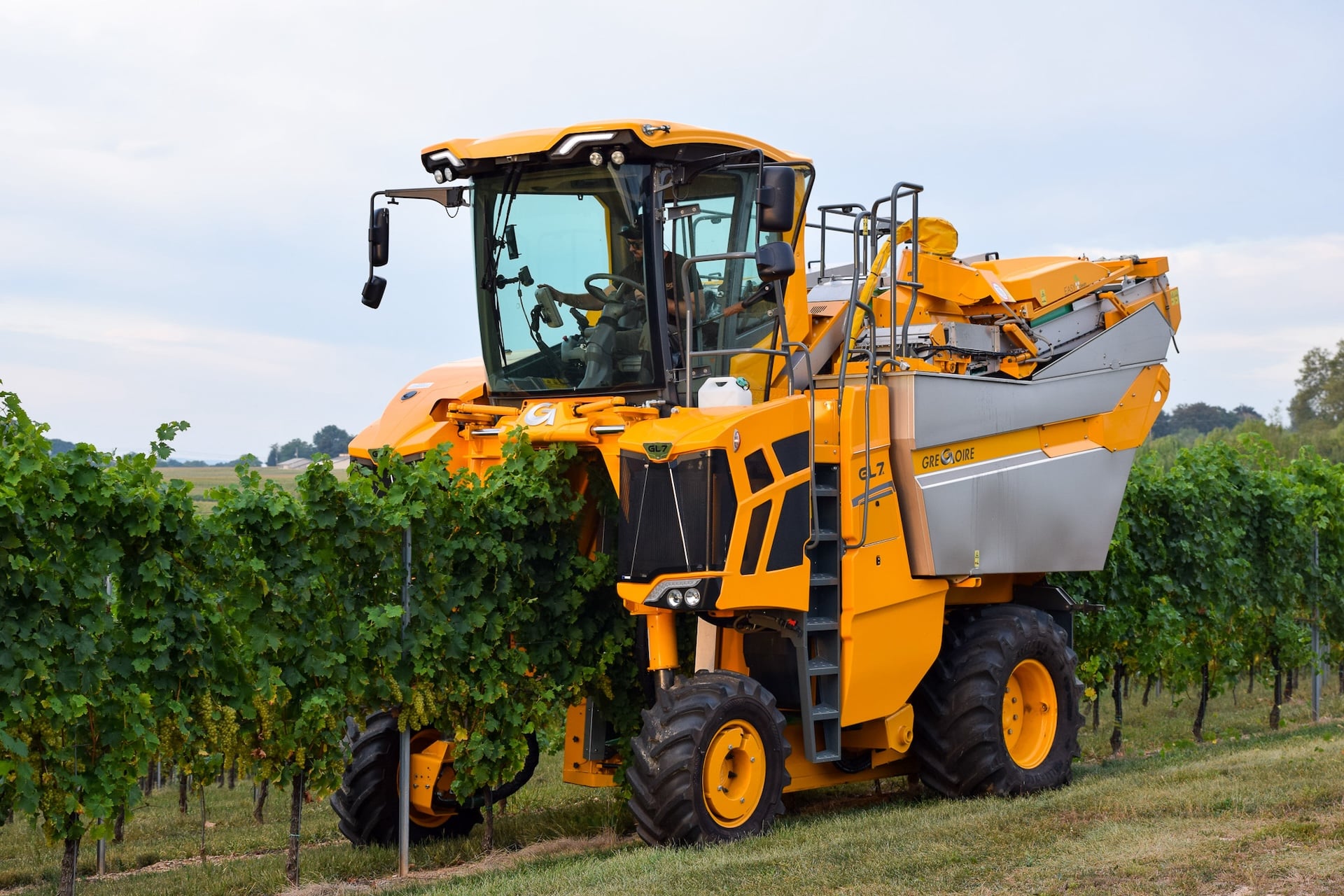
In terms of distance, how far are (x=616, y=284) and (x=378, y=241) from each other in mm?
1748

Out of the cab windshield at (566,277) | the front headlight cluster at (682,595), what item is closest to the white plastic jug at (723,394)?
the cab windshield at (566,277)

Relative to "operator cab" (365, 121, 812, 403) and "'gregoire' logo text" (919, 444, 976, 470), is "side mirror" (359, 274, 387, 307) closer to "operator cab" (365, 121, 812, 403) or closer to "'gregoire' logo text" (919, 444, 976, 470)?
"operator cab" (365, 121, 812, 403)

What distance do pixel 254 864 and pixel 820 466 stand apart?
4.64 meters

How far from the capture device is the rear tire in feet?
29.5

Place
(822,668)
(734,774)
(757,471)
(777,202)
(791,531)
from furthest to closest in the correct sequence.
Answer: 1. (822,668)
2. (791,531)
3. (757,471)
4. (734,774)
5. (777,202)

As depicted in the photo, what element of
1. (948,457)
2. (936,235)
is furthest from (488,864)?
(936,235)

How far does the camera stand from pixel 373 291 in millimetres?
8953

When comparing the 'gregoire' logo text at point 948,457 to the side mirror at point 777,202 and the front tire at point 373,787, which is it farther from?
the front tire at point 373,787

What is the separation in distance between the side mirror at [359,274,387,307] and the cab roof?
888 mm

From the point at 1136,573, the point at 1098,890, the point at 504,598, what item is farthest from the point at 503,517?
the point at 1136,573

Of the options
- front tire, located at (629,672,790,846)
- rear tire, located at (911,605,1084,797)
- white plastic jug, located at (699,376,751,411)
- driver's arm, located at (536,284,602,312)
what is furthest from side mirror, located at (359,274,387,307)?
rear tire, located at (911,605,1084,797)

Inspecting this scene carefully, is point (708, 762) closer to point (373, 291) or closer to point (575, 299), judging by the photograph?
point (575, 299)

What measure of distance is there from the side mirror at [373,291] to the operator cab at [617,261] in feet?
2.14

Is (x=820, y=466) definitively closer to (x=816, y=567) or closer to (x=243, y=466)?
(x=816, y=567)
